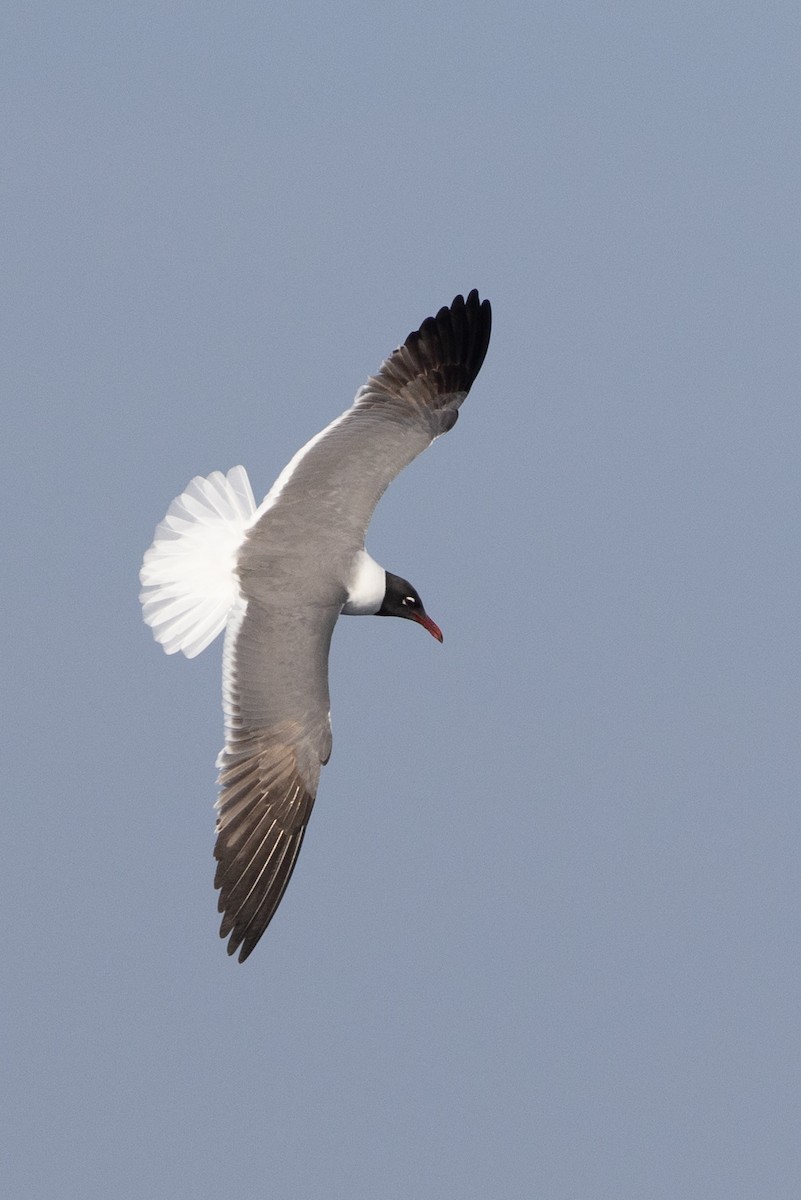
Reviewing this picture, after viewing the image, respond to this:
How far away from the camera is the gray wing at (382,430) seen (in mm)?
12938

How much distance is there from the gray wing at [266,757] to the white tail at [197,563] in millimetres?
478

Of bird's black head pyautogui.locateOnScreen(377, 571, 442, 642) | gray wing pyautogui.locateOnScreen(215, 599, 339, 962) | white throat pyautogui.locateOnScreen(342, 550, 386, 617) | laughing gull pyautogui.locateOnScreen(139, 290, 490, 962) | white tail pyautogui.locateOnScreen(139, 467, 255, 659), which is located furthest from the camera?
bird's black head pyautogui.locateOnScreen(377, 571, 442, 642)

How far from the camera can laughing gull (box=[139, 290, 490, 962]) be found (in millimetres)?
11547

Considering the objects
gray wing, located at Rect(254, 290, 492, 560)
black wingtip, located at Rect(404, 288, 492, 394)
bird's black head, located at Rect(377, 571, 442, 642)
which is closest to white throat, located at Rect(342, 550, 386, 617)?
gray wing, located at Rect(254, 290, 492, 560)

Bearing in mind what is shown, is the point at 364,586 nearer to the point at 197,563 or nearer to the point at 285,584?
the point at 285,584

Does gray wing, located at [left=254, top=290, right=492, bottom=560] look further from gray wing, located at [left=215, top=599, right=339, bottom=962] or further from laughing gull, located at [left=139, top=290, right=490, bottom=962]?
gray wing, located at [left=215, top=599, right=339, bottom=962]

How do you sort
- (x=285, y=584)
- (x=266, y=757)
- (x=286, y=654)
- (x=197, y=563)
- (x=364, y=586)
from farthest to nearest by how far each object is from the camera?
1. (x=364, y=586)
2. (x=197, y=563)
3. (x=285, y=584)
4. (x=286, y=654)
5. (x=266, y=757)

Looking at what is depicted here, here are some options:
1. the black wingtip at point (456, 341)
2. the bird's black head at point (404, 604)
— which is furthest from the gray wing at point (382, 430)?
the bird's black head at point (404, 604)

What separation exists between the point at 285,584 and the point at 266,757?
1166mm

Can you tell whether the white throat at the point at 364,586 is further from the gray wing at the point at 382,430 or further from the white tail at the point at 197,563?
the white tail at the point at 197,563

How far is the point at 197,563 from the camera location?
41.7 feet

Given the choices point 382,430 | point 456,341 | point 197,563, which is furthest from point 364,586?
point 456,341

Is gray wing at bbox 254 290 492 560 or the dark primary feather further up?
gray wing at bbox 254 290 492 560

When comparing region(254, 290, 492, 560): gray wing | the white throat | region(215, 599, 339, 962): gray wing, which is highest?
region(254, 290, 492, 560): gray wing
